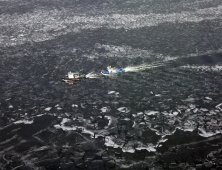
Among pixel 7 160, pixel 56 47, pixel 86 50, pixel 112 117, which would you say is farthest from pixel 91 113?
pixel 56 47

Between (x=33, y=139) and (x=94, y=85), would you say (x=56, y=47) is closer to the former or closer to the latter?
(x=94, y=85)

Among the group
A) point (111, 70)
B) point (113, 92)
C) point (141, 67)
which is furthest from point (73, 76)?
point (141, 67)

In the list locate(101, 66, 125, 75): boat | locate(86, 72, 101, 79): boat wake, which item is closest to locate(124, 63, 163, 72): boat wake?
locate(101, 66, 125, 75): boat

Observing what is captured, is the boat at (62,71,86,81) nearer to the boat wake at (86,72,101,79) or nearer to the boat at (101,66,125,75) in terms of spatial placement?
the boat wake at (86,72,101,79)

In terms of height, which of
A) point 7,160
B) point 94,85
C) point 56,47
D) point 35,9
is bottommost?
point 7,160

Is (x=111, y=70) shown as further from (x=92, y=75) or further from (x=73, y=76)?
(x=73, y=76)

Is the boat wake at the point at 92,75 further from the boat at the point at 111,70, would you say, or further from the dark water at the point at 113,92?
the boat at the point at 111,70

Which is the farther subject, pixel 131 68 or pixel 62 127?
pixel 131 68

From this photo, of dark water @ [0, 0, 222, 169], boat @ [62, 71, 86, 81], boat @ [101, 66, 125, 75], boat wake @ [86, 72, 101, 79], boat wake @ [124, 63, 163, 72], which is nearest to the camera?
dark water @ [0, 0, 222, 169]

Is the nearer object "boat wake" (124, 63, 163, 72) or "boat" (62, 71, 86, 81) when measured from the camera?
"boat" (62, 71, 86, 81)
